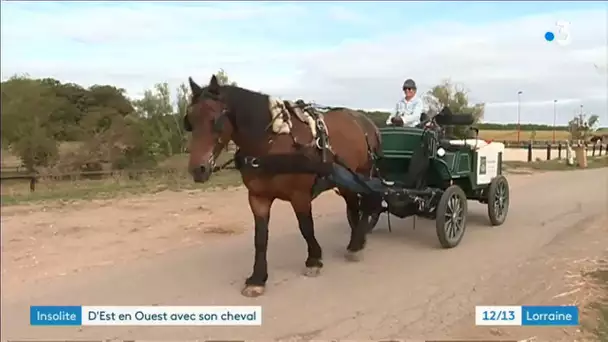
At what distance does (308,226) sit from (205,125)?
1395 millimetres

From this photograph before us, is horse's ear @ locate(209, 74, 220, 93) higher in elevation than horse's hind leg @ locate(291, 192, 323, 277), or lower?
higher

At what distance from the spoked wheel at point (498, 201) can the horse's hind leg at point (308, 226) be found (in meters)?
2.97

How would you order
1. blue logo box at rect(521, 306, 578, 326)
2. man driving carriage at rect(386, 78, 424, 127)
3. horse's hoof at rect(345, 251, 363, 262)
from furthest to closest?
man driving carriage at rect(386, 78, 424, 127) < horse's hoof at rect(345, 251, 363, 262) < blue logo box at rect(521, 306, 578, 326)

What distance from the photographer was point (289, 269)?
5219mm

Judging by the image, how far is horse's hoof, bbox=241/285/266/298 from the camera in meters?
4.43

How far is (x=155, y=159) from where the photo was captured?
764 cm

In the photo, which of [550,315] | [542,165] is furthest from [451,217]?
[542,165]

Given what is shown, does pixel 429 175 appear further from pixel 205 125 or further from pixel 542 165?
pixel 542 165

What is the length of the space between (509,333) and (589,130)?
208 centimetres

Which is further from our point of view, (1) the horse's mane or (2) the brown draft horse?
(1) the horse's mane

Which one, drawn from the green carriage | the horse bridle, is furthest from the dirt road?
the horse bridle

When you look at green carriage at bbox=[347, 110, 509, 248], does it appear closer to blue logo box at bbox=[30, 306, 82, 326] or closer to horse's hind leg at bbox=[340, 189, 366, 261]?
horse's hind leg at bbox=[340, 189, 366, 261]

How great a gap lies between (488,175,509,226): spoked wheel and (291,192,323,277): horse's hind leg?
2.97 m

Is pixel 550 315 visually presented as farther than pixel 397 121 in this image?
No
